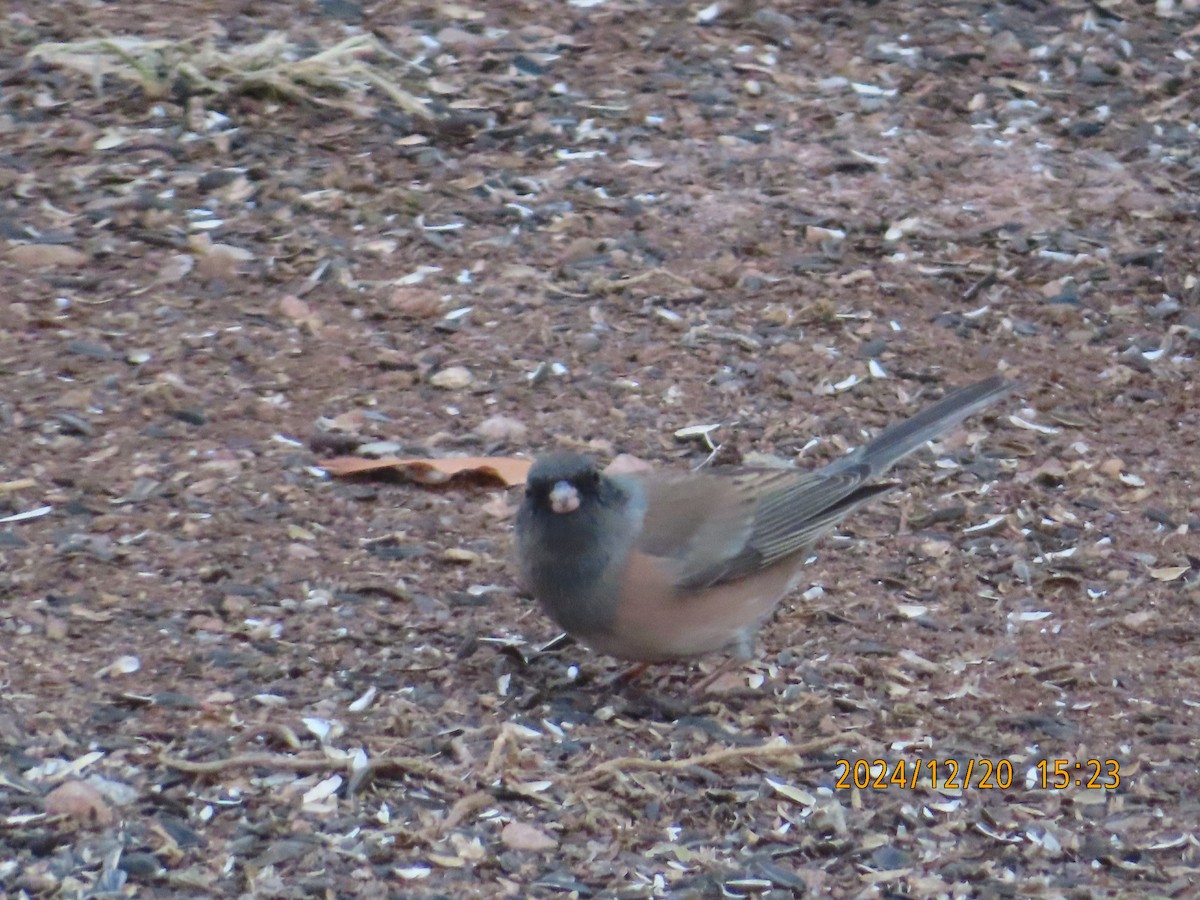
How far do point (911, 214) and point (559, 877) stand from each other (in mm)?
3028

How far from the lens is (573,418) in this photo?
4.45m

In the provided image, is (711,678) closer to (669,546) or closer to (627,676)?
(627,676)

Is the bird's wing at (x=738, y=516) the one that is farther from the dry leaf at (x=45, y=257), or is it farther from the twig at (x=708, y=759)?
the dry leaf at (x=45, y=257)

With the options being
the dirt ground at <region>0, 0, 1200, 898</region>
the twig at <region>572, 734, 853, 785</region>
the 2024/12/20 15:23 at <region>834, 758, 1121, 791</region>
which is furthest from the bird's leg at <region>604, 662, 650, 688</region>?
the 2024/12/20 15:23 at <region>834, 758, 1121, 791</region>

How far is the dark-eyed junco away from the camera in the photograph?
351 centimetres

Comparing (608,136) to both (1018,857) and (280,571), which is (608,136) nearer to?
(280,571)

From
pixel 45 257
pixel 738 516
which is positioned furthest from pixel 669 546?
pixel 45 257

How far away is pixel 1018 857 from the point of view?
312 centimetres

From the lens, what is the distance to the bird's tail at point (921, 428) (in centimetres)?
406

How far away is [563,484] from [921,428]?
103 centimetres

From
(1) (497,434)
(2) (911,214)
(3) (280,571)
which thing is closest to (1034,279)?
(2) (911,214)

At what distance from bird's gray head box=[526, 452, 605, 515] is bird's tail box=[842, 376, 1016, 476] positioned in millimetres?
761

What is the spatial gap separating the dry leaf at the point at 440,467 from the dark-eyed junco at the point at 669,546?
453 millimetres

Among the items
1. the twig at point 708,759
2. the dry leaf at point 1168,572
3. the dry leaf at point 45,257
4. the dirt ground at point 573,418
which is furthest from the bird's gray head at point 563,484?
the dry leaf at point 45,257
